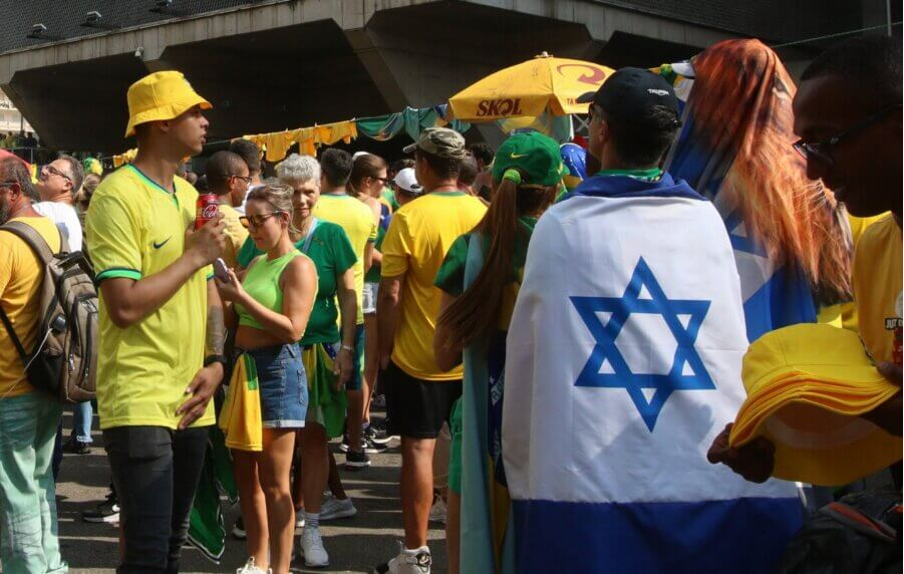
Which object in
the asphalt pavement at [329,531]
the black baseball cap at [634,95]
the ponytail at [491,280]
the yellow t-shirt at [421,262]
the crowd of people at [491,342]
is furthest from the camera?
the asphalt pavement at [329,531]

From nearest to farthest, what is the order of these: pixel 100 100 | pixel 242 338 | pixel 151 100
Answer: pixel 151 100 → pixel 242 338 → pixel 100 100

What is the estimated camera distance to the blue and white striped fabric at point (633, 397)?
3.07 m

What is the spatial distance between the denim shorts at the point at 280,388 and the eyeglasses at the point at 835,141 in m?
3.77

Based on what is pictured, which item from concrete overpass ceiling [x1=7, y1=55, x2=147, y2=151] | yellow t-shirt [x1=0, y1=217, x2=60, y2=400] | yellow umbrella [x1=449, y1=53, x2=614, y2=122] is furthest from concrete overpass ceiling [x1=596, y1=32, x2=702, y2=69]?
yellow t-shirt [x1=0, y1=217, x2=60, y2=400]

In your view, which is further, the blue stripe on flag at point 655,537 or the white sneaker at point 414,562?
the white sneaker at point 414,562

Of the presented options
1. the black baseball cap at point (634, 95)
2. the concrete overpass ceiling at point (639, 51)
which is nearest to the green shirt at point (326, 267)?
the black baseball cap at point (634, 95)

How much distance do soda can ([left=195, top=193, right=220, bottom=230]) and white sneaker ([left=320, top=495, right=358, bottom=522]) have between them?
356 cm

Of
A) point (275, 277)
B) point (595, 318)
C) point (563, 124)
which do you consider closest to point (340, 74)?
point (563, 124)

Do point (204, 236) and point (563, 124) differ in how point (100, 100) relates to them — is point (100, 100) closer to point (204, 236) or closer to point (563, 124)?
point (563, 124)

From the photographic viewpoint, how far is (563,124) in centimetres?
985

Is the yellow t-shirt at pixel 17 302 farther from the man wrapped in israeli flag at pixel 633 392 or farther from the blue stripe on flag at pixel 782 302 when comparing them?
the blue stripe on flag at pixel 782 302

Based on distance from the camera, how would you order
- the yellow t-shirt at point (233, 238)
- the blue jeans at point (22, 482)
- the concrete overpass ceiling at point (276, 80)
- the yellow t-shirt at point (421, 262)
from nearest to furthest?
1. the blue jeans at point (22, 482)
2. the yellow t-shirt at point (421, 262)
3. the yellow t-shirt at point (233, 238)
4. the concrete overpass ceiling at point (276, 80)

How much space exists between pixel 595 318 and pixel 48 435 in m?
3.11

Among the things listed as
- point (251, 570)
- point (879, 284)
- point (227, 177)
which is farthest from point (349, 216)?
point (879, 284)
